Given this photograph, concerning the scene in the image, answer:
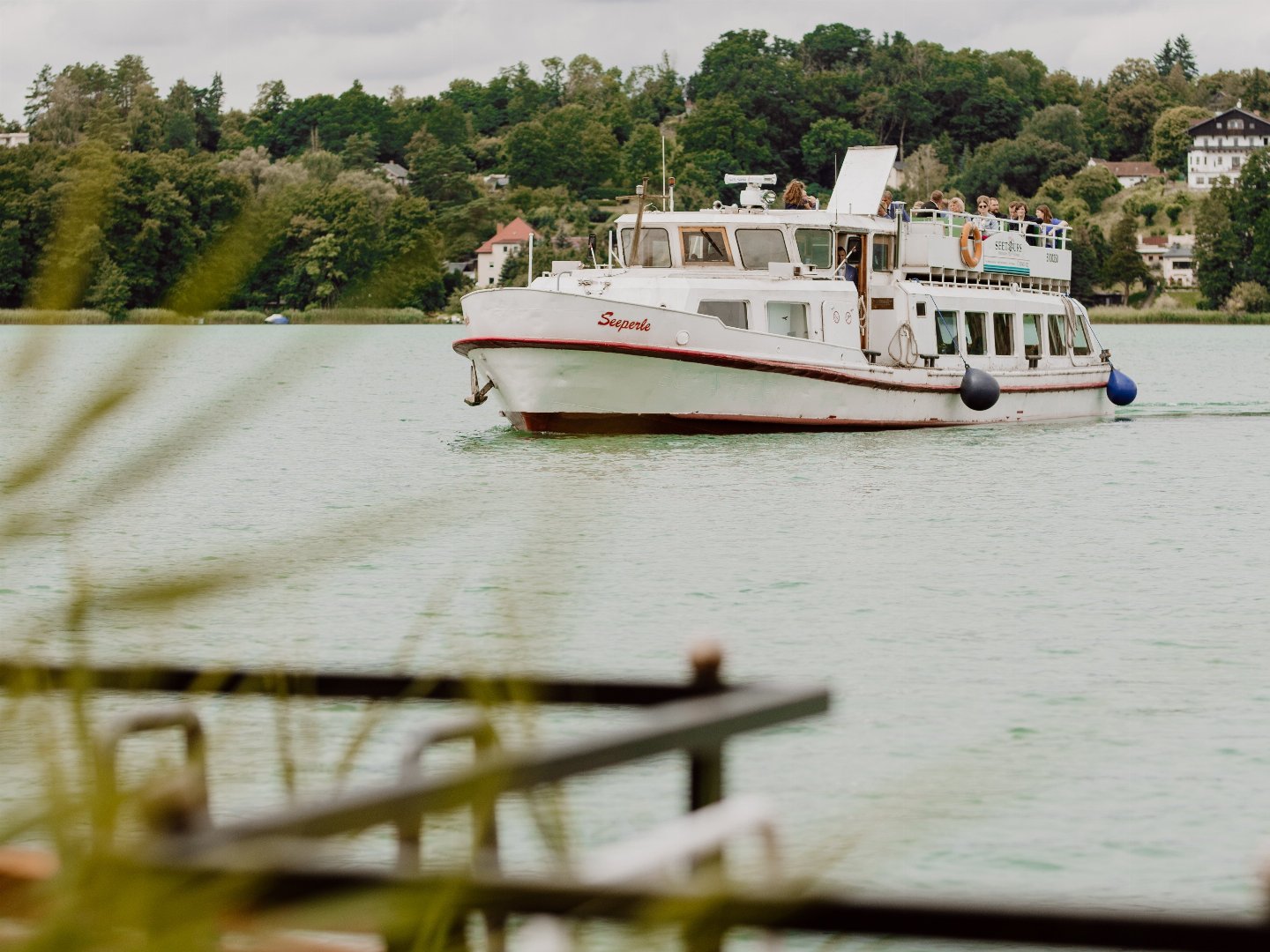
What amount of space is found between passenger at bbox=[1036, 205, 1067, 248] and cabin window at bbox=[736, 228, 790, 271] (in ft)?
23.9

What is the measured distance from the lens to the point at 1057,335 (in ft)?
97.1

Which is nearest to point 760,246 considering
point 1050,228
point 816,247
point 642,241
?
point 816,247

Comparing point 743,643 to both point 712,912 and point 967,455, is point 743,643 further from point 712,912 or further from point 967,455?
point 967,455

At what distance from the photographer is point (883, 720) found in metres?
9.38

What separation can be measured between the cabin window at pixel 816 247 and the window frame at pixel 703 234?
0.92 meters

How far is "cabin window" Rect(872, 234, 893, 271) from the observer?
26.1 metres

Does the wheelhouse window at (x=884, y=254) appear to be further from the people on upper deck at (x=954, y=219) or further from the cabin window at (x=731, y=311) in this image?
the cabin window at (x=731, y=311)

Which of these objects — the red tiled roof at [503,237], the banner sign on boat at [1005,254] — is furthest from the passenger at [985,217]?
the red tiled roof at [503,237]

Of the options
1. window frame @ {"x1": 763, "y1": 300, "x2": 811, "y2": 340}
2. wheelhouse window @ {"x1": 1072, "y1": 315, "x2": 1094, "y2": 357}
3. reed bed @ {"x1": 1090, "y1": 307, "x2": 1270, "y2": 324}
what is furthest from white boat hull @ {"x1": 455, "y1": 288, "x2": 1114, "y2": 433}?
reed bed @ {"x1": 1090, "y1": 307, "x2": 1270, "y2": 324}

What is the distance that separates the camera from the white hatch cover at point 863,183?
27.0m

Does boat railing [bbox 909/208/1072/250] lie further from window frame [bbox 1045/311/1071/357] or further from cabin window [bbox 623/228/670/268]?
cabin window [bbox 623/228/670/268]

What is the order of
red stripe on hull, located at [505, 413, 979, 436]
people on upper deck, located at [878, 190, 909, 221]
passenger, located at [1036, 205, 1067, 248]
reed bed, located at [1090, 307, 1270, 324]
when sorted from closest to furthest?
red stripe on hull, located at [505, 413, 979, 436] → people on upper deck, located at [878, 190, 909, 221] → passenger, located at [1036, 205, 1067, 248] → reed bed, located at [1090, 307, 1270, 324]

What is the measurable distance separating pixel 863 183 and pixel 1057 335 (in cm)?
455

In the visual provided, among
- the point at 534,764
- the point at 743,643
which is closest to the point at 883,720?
the point at 743,643
